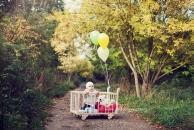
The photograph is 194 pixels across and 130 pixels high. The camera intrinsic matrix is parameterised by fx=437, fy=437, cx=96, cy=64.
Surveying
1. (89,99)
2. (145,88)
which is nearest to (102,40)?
(89,99)

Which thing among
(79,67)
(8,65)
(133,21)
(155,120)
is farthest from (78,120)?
(79,67)

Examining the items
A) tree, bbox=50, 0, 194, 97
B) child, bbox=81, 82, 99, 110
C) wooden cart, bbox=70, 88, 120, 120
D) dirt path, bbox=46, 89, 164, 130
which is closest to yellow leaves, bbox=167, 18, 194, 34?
tree, bbox=50, 0, 194, 97

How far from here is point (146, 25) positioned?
2094 centimetres

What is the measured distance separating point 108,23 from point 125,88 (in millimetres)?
8121

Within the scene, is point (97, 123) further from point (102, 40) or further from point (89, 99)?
point (102, 40)

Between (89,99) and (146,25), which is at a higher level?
(146,25)

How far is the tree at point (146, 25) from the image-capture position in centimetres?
2114

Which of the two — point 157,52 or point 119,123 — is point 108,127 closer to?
point 119,123

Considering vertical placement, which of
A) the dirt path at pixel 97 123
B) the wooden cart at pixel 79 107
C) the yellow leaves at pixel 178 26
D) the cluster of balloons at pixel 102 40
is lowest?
the dirt path at pixel 97 123

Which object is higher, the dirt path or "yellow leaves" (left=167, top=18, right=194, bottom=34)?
"yellow leaves" (left=167, top=18, right=194, bottom=34)

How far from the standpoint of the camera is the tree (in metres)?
21.1

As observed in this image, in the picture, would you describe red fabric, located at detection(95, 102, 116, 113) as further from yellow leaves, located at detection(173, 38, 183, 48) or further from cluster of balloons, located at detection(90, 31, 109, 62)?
yellow leaves, located at detection(173, 38, 183, 48)

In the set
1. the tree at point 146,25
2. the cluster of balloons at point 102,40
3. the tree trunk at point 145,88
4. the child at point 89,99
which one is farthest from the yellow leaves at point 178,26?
the child at point 89,99

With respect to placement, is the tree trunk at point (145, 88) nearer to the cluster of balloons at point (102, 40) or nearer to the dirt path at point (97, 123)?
the cluster of balloons at point (102, 40)
